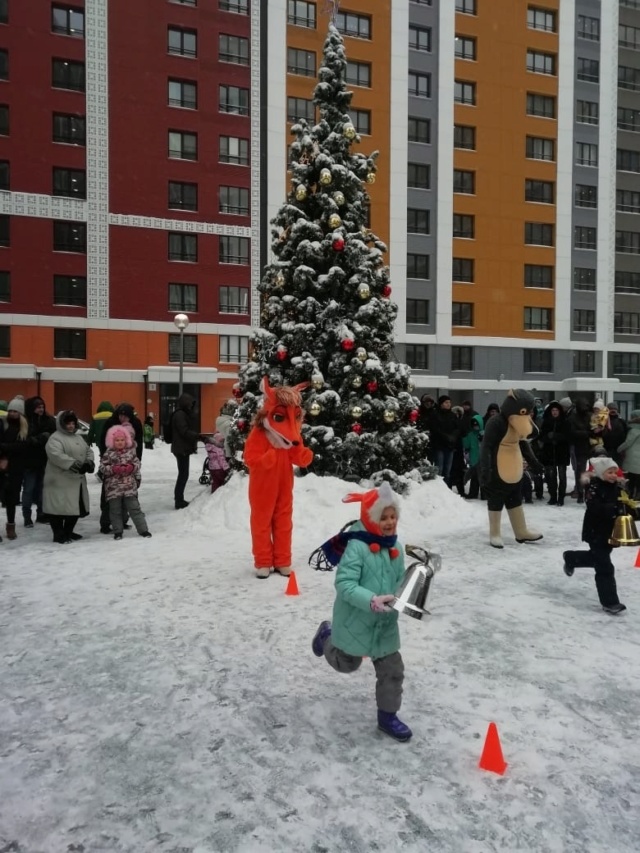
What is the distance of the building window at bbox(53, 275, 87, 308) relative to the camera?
3331 cm

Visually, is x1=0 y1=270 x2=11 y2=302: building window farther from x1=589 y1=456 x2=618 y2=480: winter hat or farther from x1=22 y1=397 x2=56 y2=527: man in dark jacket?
x1=589 y1=456 x2=618 y2=480: winter hat

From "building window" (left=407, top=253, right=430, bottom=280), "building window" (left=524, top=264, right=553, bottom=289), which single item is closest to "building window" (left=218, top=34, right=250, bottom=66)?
"building window" (left=407, top=253, right=430, bottom=280)

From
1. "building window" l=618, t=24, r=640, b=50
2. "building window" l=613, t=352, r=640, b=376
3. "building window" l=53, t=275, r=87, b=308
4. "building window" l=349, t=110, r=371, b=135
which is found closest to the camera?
"building window" l=53, t=275, r=87, b=308

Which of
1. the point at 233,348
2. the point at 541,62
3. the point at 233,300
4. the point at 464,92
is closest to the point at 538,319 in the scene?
the point at 464,92

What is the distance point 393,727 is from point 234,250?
3505 centimetres

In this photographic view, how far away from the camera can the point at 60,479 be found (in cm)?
859

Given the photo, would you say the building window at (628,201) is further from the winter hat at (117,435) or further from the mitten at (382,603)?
the mitten at (382,603)

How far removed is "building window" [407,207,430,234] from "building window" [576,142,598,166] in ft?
38.4

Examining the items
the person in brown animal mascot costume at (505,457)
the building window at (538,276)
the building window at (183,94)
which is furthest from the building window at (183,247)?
the person in brown animal mascot costume at (505,457)

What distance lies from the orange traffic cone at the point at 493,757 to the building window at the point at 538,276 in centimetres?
3993

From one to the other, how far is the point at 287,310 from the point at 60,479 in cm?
444

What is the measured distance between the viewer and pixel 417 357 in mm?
37969

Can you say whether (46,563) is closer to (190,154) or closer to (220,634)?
(220,634)

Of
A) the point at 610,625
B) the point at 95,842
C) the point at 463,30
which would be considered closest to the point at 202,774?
the point at 95,842
